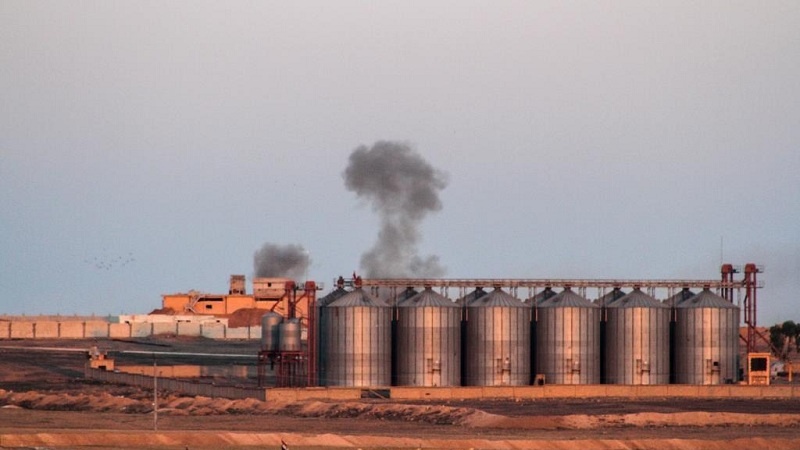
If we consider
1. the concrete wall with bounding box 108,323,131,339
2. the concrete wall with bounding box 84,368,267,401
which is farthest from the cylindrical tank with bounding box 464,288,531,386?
the concrete wall with bounding box 108,323,131,339

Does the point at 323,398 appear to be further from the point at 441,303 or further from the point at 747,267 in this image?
the point at 747,267

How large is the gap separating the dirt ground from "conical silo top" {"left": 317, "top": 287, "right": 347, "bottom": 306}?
985cm

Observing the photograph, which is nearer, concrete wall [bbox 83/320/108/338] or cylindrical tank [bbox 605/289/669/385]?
cylindrical tank [bbox 605/289/669/385]

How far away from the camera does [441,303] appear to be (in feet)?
308

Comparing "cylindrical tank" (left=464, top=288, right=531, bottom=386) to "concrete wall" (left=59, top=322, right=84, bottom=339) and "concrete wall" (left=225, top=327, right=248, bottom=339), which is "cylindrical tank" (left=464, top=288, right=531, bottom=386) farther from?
"concrete wall" (left=59, top=322, right=84, bottom=339)

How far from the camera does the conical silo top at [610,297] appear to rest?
9738 cm

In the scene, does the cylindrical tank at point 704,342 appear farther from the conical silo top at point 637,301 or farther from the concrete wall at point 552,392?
the concrete wall at point 552,392

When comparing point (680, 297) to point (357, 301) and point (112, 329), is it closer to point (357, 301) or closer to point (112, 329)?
point (357, 301)

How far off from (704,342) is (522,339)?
11.5m

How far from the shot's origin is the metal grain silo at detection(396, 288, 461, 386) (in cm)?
9306

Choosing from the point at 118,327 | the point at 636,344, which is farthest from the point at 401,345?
the point at 118,327

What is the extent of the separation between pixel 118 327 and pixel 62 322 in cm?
604

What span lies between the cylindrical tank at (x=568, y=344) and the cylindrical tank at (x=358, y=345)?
32.5 ft

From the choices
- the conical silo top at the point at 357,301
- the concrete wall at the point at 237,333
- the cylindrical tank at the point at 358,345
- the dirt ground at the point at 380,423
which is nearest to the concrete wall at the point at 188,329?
the concrete wall at the point at 237,333
